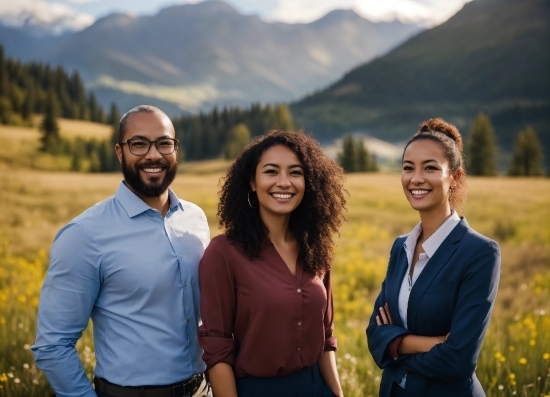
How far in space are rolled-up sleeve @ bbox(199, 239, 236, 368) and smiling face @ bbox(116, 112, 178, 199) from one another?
0.64 m

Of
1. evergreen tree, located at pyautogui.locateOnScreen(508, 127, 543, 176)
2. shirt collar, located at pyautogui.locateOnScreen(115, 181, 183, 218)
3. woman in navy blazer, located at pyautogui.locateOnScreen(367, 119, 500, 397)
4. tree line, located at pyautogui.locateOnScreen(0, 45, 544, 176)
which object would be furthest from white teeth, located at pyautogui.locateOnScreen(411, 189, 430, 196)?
evergreen tree, located at pyautogui.locateOnScreen(508, 127, 543, 176)

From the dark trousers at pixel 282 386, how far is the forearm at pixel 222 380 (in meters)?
0.08

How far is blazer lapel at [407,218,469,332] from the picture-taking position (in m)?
3.21

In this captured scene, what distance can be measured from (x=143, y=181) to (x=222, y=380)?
4.32ft

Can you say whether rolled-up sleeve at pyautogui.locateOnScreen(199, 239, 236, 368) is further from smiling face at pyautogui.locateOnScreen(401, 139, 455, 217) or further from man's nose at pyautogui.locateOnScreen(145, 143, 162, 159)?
smiling face at pyautogui.locateOnScreen(401, 139, 455, 217)

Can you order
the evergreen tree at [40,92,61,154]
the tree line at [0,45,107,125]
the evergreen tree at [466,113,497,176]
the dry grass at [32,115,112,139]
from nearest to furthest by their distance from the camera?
the evergreen tree at [40,92,61,154] < the evergreen tree at [466,113,497,176] < the tree line at [0,45,107,125] < the dry grass at [32,115,112,139]

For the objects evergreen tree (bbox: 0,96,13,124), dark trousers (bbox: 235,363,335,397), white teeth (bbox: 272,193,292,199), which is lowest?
dark trousers (bbox: 235,363,335,397)

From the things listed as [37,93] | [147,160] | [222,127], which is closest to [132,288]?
[147,160]

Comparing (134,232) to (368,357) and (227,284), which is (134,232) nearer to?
(227,284)

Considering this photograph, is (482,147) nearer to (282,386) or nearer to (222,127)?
(222,127)

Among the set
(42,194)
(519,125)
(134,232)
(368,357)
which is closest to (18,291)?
(368,357)

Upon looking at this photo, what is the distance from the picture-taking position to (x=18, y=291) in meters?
10.0

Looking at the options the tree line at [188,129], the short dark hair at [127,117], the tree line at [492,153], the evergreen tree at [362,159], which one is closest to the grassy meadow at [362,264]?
the short dark hair at [127,117]

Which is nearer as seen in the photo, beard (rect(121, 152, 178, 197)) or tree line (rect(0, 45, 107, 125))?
beard (rect(121, 152, 178, 197))
